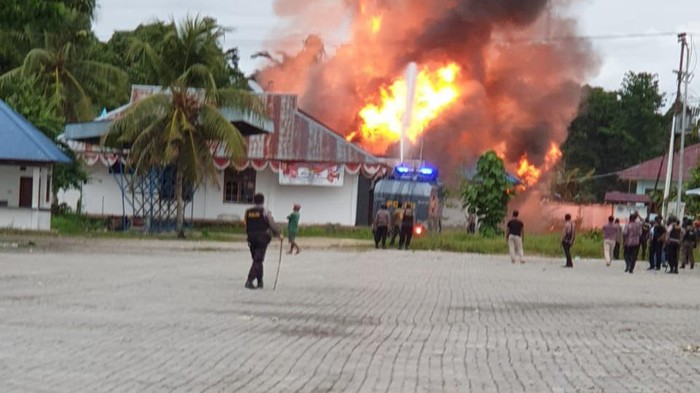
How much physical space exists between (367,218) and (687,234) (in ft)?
59.9

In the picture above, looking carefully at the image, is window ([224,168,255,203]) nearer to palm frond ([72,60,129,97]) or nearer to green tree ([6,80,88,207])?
palm frond ([72,60,129,97])

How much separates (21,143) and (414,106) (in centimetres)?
2019

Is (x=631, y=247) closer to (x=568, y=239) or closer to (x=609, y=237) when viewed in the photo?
(x=568, y=239)

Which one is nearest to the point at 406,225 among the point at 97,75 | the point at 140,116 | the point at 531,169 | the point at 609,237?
the point at 609,237

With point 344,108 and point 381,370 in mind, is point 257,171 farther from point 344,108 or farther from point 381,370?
point 381,370

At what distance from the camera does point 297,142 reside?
152ft

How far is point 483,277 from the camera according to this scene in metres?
24.8

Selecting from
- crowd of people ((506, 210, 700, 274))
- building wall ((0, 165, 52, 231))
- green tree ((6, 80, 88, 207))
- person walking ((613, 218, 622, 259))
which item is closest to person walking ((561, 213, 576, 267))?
crowd of people ((506, 210, 700, 274))

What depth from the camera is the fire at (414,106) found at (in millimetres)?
49938

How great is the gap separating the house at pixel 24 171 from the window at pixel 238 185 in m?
10.4

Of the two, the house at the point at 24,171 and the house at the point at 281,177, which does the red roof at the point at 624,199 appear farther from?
the house at the point at 24,171

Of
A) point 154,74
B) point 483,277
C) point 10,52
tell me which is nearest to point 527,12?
point 154,74

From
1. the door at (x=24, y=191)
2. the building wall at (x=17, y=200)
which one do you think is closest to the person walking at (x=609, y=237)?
the building wall at (x=17, y=200)

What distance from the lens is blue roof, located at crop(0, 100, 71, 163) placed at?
35.3 m
